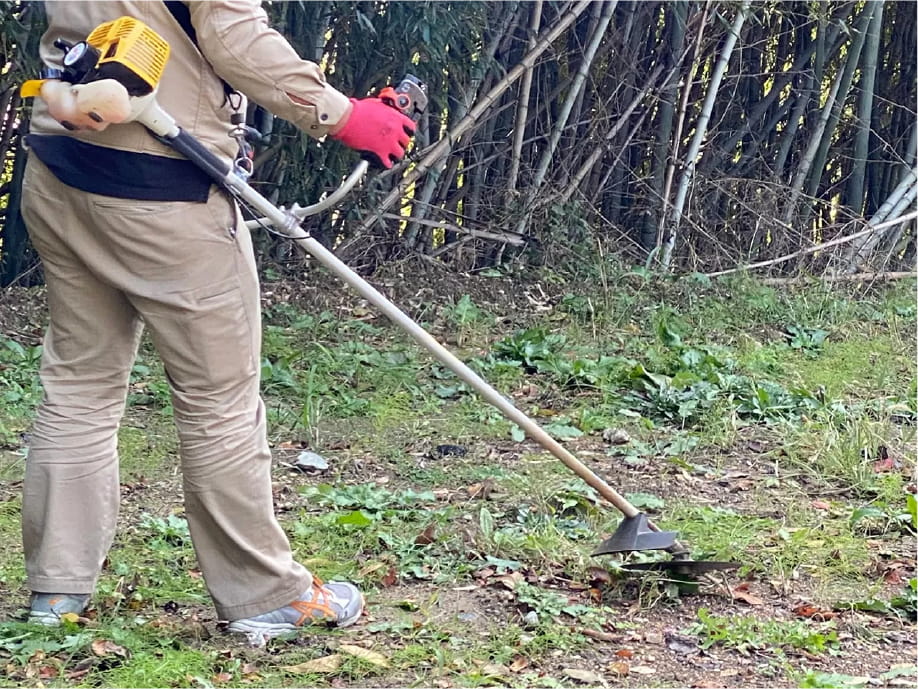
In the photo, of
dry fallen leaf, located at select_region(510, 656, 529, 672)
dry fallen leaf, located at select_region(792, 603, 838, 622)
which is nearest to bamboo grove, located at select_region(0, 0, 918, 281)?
dry fallen leaf, located at select_region(792, 603, 838, 622)

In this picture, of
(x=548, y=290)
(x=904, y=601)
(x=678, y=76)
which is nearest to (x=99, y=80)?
(x=904, y=601)

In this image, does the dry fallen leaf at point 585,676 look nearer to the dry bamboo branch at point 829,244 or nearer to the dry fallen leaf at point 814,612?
the dry fallen leaf at point 814,612

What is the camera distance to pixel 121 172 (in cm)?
229

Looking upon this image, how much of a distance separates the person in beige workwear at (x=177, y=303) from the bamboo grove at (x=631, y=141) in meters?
2.96

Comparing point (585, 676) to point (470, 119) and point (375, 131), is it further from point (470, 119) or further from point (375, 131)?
point (470, 119)

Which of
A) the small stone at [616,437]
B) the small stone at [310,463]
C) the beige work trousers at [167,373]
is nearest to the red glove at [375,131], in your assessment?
the beige work trousers at [167,373]

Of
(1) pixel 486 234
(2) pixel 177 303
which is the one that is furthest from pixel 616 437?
(1) pixel 486 234

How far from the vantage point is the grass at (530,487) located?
247cm

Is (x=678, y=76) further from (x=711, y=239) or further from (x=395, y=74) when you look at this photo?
(x=395, y=74)

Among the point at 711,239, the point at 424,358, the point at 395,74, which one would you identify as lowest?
the point at 424,358

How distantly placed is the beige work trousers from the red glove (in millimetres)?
296

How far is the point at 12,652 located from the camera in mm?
2375

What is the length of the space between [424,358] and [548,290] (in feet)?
4.08

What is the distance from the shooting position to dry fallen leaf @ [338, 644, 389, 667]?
2395 mm
